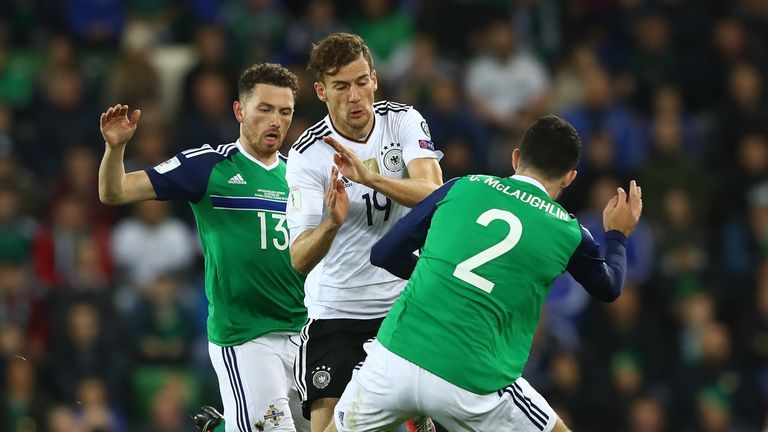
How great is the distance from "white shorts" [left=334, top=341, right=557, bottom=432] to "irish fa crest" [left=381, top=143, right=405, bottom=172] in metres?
1.26

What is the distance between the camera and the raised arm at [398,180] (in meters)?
7.38

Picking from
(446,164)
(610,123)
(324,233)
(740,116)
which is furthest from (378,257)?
(740,116)

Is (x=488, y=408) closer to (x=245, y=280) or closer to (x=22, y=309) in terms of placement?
(x=245, y=280)

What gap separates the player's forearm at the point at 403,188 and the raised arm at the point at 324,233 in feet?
0.61

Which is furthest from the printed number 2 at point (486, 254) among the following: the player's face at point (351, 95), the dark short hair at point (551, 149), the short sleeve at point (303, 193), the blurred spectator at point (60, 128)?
the blurred spectator at point (60, 128)

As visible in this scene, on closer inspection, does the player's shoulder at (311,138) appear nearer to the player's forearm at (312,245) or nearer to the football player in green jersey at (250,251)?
the player's forearm at (312,245)

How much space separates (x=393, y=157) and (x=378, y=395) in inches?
63.3

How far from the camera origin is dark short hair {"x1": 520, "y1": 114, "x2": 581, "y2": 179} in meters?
7.16

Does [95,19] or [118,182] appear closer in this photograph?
[118,182]

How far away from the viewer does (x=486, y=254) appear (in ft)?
22.9

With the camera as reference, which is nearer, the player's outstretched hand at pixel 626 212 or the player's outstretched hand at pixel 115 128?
the player's outstretched hand at pixel 626 212

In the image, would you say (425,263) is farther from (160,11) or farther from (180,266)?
(160,11)

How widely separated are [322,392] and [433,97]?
8147 millimetres

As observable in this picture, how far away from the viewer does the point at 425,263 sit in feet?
23.3
